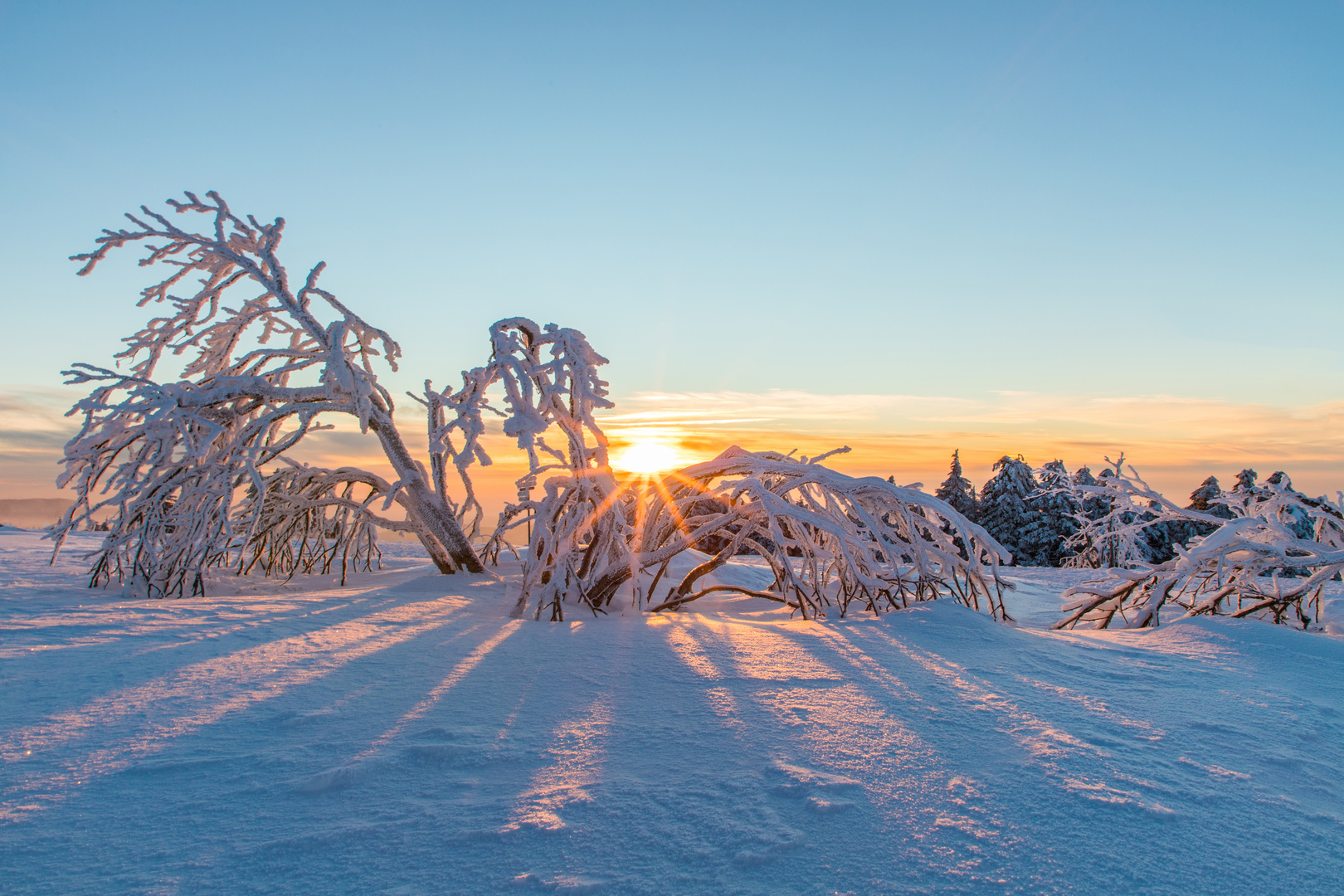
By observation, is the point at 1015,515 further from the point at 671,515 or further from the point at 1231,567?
the point at 671,515

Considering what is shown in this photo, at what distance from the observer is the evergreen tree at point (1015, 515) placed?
81.0 feet

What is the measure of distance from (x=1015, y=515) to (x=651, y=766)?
2644 cm

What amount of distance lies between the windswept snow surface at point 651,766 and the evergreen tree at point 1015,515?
76.1 ft

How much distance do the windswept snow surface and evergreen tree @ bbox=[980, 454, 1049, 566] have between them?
23.2 m

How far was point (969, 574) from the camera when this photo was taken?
5.46 metres

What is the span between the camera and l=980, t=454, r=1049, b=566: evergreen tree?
24.7m

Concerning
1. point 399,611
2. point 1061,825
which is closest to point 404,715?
point 1061,825

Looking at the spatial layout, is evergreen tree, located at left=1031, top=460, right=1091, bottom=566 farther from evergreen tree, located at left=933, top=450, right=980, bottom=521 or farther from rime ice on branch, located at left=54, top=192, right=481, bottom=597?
rime ice on branch, located at left=54, top=192, right=481, bottom=597

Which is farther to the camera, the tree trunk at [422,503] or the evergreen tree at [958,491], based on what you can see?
the evergreen tree at [958,491]

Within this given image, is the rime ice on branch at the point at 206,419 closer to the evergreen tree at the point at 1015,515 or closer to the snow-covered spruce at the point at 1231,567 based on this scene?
the snow-covered spruce at the point at 1231,567

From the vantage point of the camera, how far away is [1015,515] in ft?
82.3

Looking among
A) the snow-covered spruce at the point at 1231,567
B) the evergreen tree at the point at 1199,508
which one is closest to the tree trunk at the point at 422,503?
the snow-covered spruce at the point at 1231,567

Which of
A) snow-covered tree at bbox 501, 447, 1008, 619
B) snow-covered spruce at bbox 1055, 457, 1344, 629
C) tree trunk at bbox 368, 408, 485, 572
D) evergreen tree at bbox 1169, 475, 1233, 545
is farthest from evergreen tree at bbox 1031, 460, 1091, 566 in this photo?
tree trunk at bbox 368, 408, 485, 572

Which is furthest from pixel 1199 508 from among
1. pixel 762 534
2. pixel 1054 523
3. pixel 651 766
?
pixel 651 766
